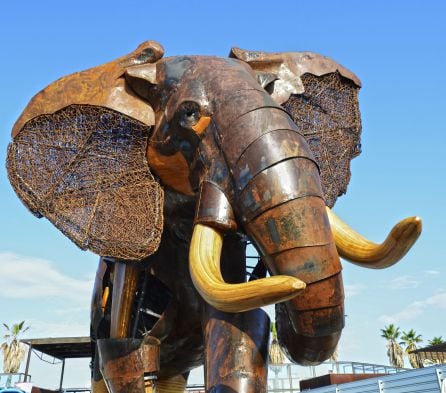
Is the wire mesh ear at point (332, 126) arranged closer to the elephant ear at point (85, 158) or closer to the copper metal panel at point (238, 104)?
the copper metal panel at point (238, 104)

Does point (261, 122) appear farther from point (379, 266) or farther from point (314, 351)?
point (314, 351)

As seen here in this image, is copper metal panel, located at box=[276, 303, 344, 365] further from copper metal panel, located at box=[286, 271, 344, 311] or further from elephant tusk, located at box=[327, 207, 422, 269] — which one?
elephant tusk, located at box=[327, 207, 422, 269]

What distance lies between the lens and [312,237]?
7.64 feet

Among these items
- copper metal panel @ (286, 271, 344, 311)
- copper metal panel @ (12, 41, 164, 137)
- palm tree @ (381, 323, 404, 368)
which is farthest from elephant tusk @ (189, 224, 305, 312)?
palm tree @ (381, 323, 404, 368)

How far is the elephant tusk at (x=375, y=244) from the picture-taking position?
2258mm

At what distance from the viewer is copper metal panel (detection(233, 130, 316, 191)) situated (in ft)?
8.16

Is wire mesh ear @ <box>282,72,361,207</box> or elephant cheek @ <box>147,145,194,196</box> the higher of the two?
wire mesh ear @ <box>282,72,361,207</box>

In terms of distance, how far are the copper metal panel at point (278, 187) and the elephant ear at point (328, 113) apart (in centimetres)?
144

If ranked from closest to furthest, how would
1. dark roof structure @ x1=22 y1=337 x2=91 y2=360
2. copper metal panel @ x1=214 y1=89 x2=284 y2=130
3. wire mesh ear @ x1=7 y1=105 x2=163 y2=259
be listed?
copper metal panel @ x1=214 y1=89 x2=284 y2=130
wire mesh ear @ x1=7 y1=105 x2=163 y2=259
dark roof structure @ x1=22 y1=337 x2=91 y2=360

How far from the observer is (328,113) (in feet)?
13.1

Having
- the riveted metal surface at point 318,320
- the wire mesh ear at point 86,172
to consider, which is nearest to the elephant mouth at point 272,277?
the riveted metal surface at point 318,320

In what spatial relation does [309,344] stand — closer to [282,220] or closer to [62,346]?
[282,220]

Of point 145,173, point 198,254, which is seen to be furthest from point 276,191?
point 145,173

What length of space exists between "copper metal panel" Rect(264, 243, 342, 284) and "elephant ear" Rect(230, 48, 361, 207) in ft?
5.35
